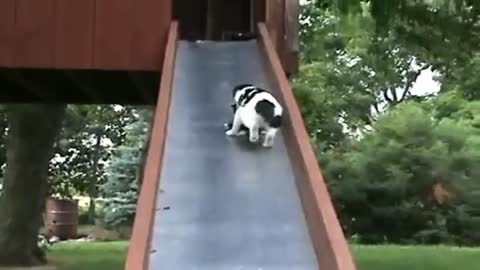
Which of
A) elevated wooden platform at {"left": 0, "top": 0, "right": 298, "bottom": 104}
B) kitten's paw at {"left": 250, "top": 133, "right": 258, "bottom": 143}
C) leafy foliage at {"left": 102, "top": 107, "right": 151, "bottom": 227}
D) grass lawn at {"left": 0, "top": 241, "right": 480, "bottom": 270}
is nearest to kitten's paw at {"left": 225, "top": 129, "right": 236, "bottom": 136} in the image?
kitten's paw at {"left": 250, "top": 133, "right": 258, "bottom": 143}

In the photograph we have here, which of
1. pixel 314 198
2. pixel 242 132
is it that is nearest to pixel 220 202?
pixel 314 198

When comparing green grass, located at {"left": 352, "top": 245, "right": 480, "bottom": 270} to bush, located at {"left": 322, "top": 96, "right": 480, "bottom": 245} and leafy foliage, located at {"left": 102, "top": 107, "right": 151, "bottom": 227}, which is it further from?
leafy foliage, located at {"left": 102, "top": 107, "right": 151, "bottom": 227}

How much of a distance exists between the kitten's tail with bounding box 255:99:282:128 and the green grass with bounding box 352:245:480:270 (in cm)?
643

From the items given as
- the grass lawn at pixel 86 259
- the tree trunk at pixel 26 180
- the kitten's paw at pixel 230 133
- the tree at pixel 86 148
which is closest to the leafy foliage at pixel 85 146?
the tree at pixel 86 148

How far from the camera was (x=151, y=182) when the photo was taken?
559 centimetres

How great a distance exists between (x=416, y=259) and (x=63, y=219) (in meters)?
14.9

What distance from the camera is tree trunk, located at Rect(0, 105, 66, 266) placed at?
15844mm

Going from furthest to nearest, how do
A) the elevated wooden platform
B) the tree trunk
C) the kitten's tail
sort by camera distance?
the tree trunk
the elevated wooden platform
the kitten's tail

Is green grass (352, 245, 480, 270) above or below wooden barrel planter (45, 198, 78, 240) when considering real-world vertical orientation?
above

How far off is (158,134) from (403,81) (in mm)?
25638

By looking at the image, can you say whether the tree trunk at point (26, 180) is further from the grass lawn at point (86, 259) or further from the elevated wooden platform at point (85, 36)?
the elevated wooden platform at point (85, 36)

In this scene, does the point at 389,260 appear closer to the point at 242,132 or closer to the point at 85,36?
the point at 85,36

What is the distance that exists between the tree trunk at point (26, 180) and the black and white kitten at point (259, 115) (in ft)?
30.3

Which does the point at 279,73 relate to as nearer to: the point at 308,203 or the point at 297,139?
the point at 297,139
